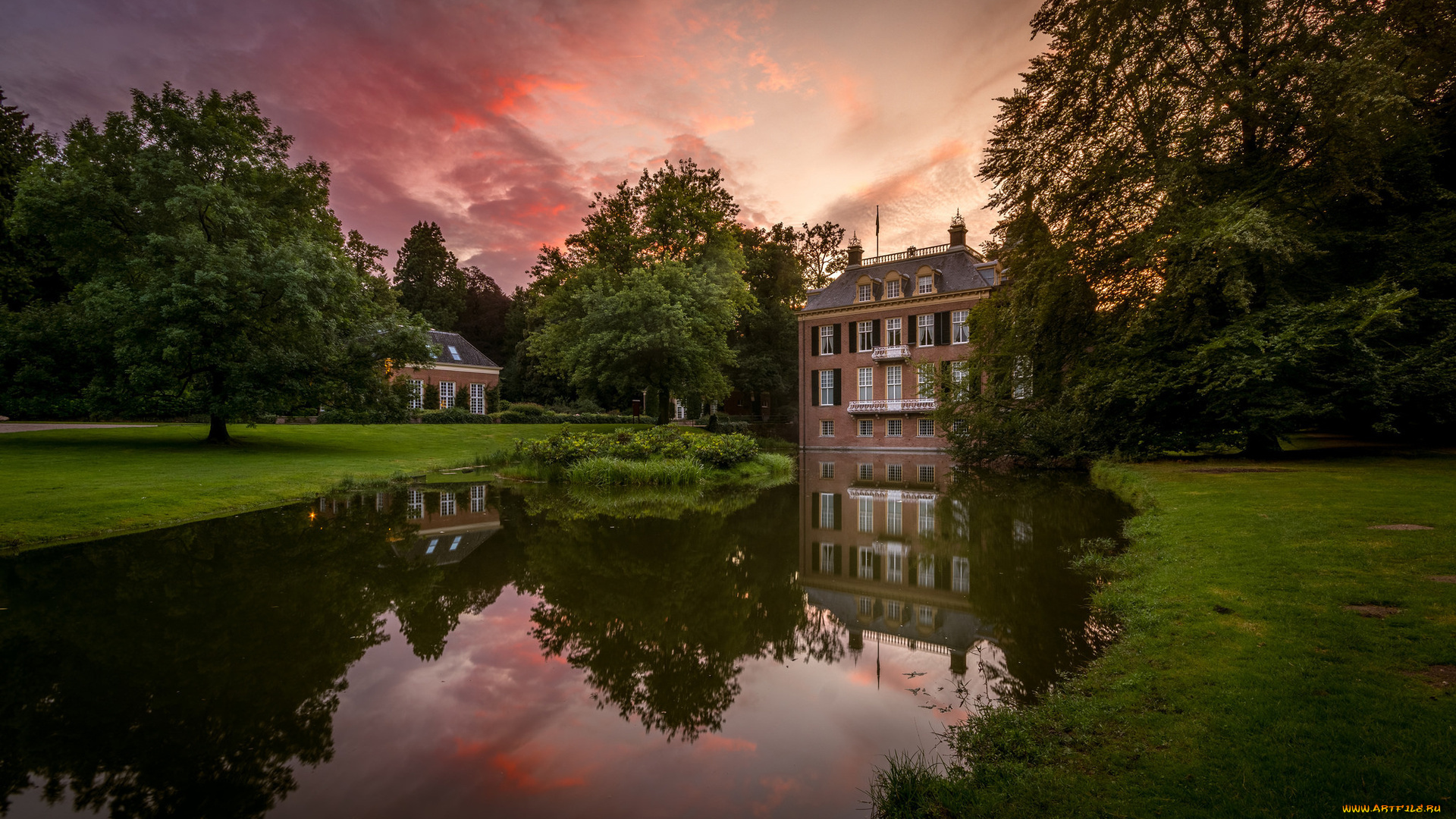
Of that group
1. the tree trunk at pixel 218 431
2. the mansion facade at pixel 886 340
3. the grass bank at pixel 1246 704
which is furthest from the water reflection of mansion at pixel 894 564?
the tree trunk at pixel 218 431

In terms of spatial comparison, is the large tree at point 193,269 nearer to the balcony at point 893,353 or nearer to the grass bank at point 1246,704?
the grass bank at point 1246,704

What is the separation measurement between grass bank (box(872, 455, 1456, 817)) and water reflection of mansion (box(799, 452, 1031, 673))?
1.43m

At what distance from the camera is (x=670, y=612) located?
5891 mm

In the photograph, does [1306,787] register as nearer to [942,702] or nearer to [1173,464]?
[942,702]

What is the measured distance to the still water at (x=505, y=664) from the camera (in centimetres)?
321

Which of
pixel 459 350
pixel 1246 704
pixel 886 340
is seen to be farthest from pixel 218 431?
pixel 886 340

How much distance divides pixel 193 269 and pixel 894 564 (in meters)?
20.6

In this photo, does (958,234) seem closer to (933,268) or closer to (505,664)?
(933,268)

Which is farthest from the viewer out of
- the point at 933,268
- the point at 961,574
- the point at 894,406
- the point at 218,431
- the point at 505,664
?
the point at 894,406

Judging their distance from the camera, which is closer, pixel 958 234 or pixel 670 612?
pixel 670 612

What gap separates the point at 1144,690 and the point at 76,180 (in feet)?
87.9

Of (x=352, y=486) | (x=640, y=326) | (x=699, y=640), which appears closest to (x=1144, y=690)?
(x=699, y=640)

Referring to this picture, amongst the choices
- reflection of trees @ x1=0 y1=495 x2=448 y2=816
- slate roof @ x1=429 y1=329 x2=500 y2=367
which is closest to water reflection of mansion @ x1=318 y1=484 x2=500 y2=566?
reflection of trees @ x1=0 y1=495 x2=448 y2=816

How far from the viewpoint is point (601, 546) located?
335 inches
